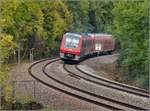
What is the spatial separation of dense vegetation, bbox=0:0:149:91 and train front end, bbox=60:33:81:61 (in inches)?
129

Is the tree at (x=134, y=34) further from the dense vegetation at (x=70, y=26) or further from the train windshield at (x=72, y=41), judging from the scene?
the train windshield at (x=72, y=41)

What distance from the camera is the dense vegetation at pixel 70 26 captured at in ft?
101

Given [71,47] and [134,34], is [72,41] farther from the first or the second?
[134,34]

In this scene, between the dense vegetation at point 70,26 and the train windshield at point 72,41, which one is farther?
the train windshield at point 72,41

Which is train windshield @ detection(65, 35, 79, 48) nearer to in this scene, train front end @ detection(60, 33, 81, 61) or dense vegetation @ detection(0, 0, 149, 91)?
train front end @ detection(60, 33, 81, 61)

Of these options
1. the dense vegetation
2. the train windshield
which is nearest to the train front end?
the train windshield

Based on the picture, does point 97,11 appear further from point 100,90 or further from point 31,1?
point 100,90

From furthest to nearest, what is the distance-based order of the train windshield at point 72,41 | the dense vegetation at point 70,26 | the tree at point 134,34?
the train windshield at point 72,41, the tree at point 134,34, the dense vegetation at point 70,26

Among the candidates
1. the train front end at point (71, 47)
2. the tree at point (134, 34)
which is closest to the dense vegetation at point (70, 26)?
the tree at point (134, 34)

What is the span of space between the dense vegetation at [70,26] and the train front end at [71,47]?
3.26 metres

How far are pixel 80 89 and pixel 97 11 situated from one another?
45070 mm

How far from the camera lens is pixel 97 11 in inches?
2648

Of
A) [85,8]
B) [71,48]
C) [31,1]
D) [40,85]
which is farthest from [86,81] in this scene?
[85,8]

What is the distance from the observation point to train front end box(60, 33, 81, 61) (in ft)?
128
